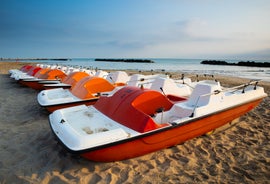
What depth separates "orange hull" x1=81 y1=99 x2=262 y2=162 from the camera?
147 inches

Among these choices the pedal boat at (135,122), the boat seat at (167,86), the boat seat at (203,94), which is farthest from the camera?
the boat seat at (167,86)

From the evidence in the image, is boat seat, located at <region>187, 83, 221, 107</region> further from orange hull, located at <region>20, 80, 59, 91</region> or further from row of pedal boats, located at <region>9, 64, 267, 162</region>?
orange hull, located at <region>20, 80, 59, 91</region>

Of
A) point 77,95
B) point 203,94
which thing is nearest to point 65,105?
point 77,95

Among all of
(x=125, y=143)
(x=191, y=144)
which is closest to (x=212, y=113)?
(x=191, y=144)

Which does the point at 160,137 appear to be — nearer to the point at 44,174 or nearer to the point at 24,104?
the point at 44,174

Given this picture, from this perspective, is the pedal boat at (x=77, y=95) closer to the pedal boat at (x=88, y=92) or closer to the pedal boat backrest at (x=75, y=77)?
A: the pedal boat at (x=88, y=92)

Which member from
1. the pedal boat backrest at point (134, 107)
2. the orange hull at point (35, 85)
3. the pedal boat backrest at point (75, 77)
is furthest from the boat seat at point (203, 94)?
the orange hull at point (35, 85)

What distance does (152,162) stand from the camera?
13.7ft

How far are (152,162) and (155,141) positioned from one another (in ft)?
1.32

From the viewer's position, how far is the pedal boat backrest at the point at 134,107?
4.07 metres

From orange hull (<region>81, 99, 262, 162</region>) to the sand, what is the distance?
7.6 inches

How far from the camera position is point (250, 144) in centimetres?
507

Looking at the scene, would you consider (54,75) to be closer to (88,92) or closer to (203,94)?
(88,92)

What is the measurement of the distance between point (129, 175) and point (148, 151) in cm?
71
